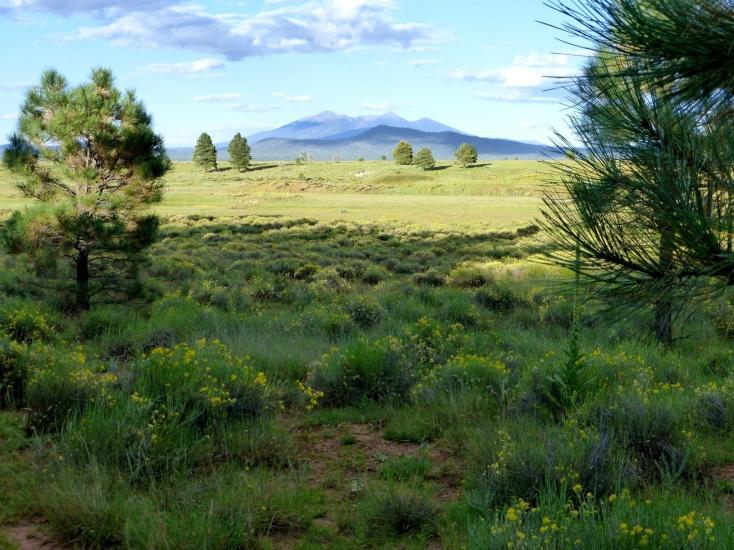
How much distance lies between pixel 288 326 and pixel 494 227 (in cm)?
2755

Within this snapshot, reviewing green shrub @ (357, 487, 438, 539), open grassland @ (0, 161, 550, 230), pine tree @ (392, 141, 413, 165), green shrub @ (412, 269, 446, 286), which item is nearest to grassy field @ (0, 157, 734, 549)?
green shrub @ (357, 487, 438, 539)

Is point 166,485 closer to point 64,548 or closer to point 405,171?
point 64,548

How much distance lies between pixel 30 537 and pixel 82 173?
863 cm

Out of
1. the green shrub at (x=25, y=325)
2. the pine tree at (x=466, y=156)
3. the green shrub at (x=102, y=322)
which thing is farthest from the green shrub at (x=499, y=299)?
the pine tree at (x=466, y=156)

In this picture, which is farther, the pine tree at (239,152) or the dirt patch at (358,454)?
the pine tree at (239,152)

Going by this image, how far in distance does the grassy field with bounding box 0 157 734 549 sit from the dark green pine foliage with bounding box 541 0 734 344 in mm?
346

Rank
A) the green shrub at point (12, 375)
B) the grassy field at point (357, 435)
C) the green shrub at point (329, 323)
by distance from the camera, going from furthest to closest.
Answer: the green shrub at point (329, 323) < the green shrub at point (12, 375) < the grassy field at point (357, 435)

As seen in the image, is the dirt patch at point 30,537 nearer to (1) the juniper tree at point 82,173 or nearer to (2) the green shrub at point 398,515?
(2) the green shrub at point 398,515

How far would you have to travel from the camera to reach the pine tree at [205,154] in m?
114

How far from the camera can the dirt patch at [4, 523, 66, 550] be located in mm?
4137

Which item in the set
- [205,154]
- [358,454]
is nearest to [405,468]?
[358,454]

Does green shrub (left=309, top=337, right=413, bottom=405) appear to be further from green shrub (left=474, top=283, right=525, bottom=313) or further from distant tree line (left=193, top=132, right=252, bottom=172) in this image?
distant tree line (left=193, top=132, right=252, bottom=172)

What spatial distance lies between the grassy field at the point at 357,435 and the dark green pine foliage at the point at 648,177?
0.35 meters

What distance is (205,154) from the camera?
11644cm
